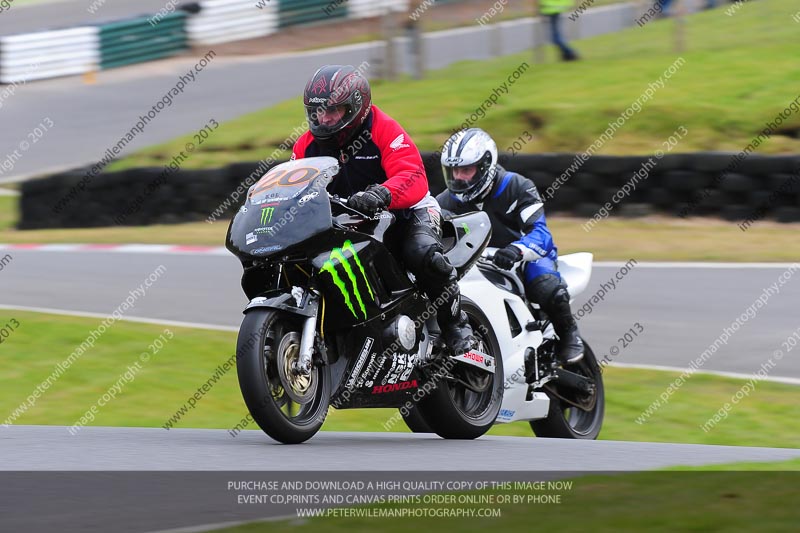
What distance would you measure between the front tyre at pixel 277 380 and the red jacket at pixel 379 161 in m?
0.97

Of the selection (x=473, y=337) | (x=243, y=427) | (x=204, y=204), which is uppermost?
(x=473, y=337)

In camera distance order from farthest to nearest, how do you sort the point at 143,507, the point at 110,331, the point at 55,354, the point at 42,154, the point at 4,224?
the point at 42,154 < the point at 4,224 < the point at 110,331 < the point at 55,354 < the point at 143,507

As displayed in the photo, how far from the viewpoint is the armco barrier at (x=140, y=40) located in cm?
2903

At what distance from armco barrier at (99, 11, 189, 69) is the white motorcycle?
22.6m

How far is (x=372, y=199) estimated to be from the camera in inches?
236

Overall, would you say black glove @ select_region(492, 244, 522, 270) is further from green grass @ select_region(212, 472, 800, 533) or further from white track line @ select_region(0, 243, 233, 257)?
white track line @ select_region(0, 243, 233, 257)

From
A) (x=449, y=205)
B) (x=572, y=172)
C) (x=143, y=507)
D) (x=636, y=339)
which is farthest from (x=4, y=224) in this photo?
(x=143, y=507)

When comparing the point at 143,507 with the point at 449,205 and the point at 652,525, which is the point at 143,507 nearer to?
the point at 652,525

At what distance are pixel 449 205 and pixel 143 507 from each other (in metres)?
3.90

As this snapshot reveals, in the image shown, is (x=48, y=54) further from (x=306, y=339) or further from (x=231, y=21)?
(x=306, y=339)

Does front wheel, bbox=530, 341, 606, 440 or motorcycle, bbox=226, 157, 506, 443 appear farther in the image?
front wheel, bbox=530, 341, 606, 440

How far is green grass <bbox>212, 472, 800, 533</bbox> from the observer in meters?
4.05

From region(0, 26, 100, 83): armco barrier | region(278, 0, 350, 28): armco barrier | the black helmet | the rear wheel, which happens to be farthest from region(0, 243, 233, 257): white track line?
region(278, 0, 350, 28): armco barrier

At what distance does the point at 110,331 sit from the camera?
35.8ft
